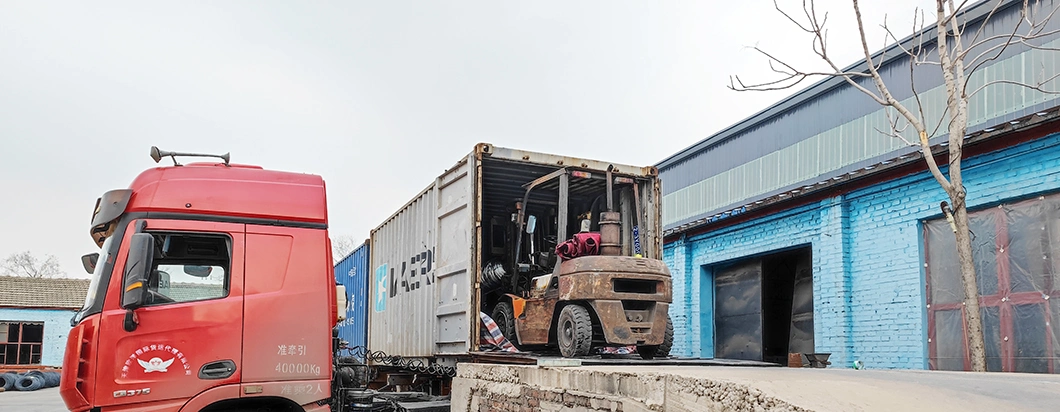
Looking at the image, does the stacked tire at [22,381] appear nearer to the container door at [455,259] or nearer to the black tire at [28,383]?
the black tire at [28,383]

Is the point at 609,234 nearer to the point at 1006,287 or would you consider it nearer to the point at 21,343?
the point at 1006,287

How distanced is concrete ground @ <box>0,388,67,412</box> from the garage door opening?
1316 cm

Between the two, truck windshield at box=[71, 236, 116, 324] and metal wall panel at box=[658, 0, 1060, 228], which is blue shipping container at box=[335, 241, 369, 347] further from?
truck windshield at box=[71, 236, 116, 324]

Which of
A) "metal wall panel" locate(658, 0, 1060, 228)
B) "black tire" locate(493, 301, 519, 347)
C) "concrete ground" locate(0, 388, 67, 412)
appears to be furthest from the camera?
"concrete ground" locate(0, 388, 67, 412)

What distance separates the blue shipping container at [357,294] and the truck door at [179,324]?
24.2 feet

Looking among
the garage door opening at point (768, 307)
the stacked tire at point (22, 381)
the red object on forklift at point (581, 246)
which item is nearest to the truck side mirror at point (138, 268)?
the red object on forklift at point (581, 246)

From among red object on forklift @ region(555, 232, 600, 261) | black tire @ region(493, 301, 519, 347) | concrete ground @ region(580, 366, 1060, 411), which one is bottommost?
concrete ground @ region(580, 366, 1060, 411)

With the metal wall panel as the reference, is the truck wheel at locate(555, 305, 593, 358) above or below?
below

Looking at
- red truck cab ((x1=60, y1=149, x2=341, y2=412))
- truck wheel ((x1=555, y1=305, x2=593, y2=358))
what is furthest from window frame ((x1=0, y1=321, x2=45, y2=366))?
truck wheel ((x1=555, y1=305, x2=593, y2=358))

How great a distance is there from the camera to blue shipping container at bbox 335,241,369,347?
1404 cm

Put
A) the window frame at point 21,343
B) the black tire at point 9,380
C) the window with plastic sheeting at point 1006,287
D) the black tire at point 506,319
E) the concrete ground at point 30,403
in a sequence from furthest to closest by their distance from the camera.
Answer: the window frame at point 21,343
the black tire at point 9,380
the concrete ground at point 30,403
the window with plastic sheeting at point 1006,287
the black tire at point 506,319

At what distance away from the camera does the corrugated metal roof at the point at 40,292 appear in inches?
1163

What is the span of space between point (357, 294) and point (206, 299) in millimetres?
8925

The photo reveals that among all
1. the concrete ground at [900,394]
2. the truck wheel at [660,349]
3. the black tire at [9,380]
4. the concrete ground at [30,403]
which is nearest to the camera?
the concrete ground at [900,394]
